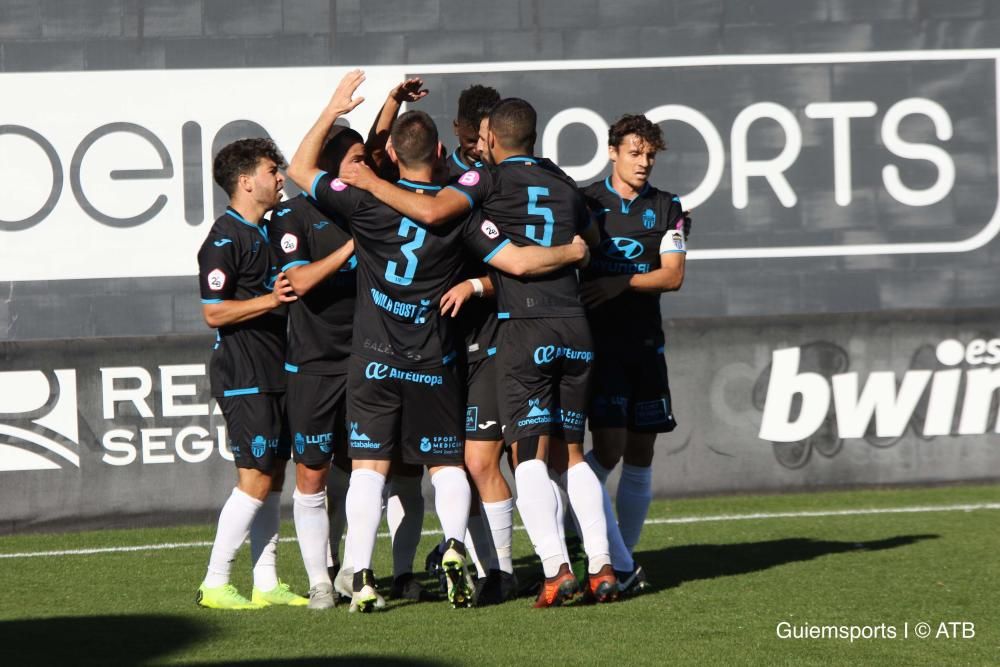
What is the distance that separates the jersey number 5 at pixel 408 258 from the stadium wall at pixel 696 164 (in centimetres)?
397

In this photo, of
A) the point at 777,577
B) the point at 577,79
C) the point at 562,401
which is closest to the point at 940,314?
the point at 577,79

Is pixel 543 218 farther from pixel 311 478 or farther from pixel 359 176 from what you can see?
pixel 311 478

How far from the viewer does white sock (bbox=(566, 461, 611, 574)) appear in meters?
5.95

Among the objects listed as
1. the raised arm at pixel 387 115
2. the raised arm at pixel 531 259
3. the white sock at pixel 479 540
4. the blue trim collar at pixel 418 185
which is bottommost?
the white sock at pixel 479 540

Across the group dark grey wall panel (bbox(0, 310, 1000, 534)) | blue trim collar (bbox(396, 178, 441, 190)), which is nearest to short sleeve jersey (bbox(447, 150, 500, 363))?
blue trim collar (bbox(396, 178, 441, 190))

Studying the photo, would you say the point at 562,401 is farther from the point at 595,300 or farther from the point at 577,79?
the point at 577,79

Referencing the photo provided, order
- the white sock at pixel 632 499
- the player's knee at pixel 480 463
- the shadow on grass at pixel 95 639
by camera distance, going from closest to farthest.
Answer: the shadow on grass at pixel 95 639
the player's knee at pixel 480 463
the white sock at pixel 632 499

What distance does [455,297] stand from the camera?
5984 millimetres

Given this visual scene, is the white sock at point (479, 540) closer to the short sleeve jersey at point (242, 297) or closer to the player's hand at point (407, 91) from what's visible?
the short sleeve jersey at point (242, 297)

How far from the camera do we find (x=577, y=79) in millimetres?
11148

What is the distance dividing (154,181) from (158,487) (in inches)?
101

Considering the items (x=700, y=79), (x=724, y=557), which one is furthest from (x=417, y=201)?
(x=700, y=79)

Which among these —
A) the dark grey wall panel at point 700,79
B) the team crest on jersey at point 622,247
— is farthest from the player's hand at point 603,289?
the dark grey wall panel at point 700,79

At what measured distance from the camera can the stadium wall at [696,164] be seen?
1012cm
